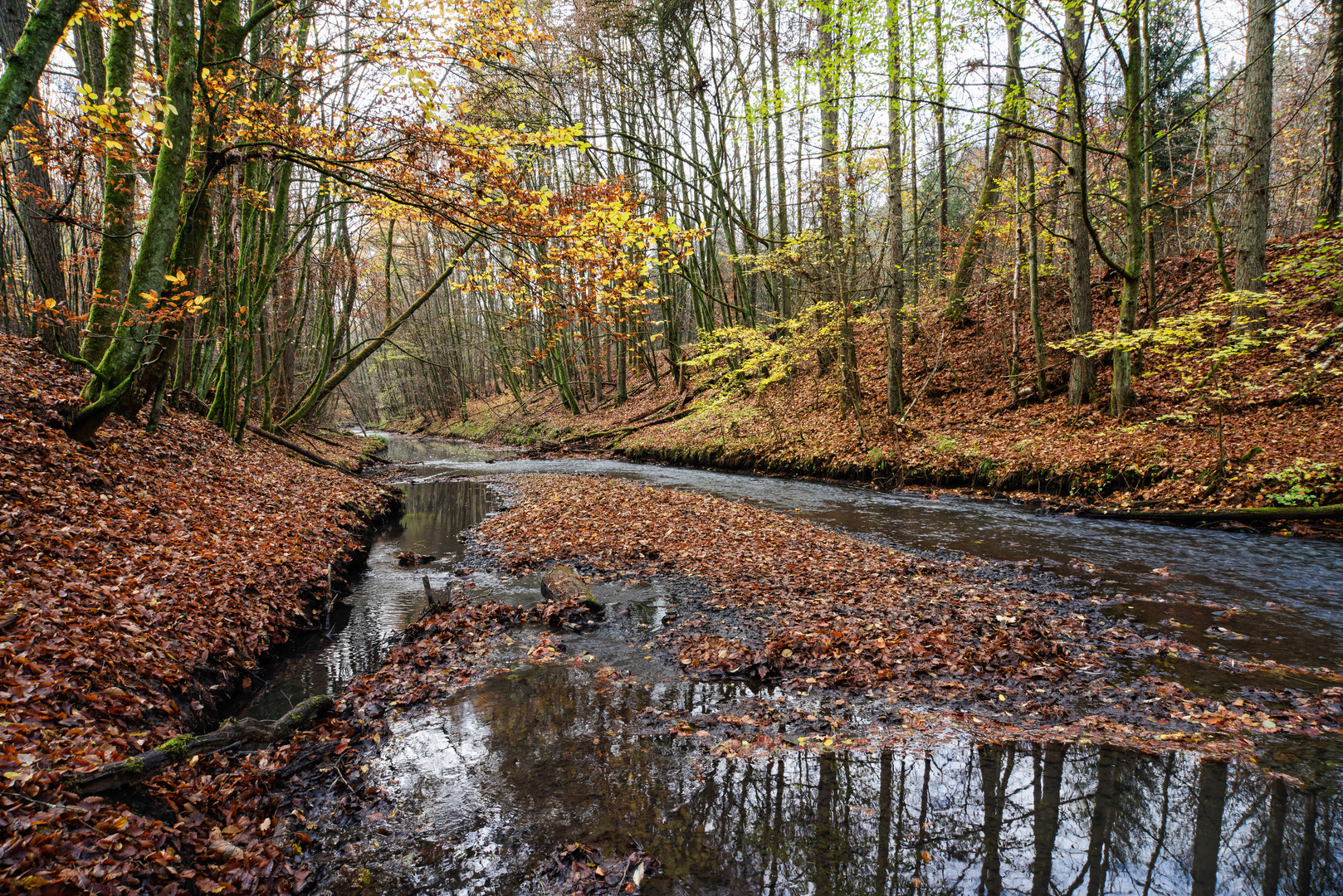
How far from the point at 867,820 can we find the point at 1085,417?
41.2ft

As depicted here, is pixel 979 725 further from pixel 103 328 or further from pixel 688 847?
pixel 103 328

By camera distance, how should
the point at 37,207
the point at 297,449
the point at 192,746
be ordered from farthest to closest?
the point at 297,449, the point at 37,207, the point at 192,746

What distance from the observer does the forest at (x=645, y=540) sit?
3523mm

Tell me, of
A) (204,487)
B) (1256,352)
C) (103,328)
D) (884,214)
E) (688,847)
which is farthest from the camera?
(884,214)

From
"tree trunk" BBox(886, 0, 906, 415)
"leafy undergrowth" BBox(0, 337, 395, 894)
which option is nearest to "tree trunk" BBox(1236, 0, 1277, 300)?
A: "tree trunk" BBox(886, 0, 906, 415)

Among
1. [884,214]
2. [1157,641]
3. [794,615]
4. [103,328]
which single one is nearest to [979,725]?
[794,615]

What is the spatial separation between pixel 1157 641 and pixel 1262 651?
799 millimetres

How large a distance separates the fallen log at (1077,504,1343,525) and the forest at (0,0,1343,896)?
0.07 meters

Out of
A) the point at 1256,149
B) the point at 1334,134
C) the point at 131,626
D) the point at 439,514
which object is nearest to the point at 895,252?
the point at 1256,149

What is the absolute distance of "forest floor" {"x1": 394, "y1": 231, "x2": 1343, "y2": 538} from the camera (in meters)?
9.61

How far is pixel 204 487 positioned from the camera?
29.2 ft

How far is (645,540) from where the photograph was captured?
10.2 m

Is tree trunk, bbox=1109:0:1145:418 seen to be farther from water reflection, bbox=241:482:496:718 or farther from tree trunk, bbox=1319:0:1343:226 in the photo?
water reflection, bbox=241:482:496:718

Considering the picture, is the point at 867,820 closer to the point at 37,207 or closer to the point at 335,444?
the point at 37,207
